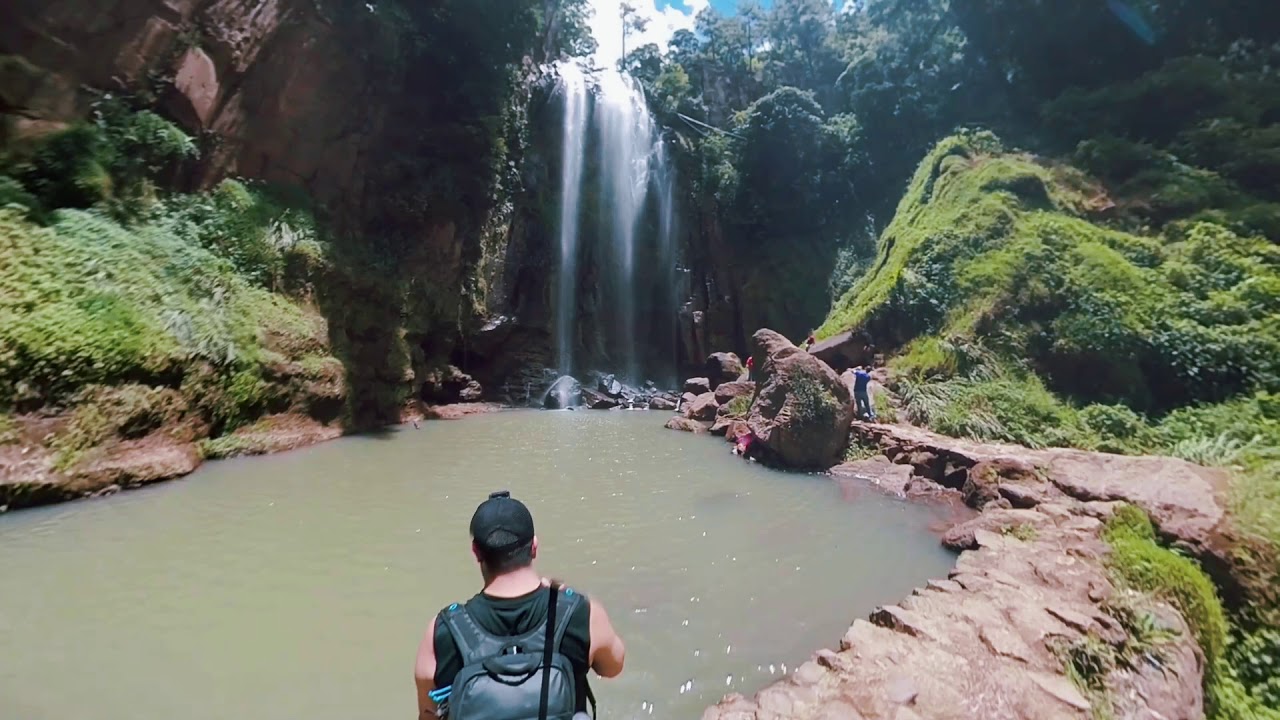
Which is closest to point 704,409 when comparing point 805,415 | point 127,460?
point 805,415

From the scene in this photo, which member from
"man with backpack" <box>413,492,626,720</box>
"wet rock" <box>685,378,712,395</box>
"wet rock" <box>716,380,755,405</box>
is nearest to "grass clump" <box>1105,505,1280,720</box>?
"man with backpack" <box>413,492,626,720</box>

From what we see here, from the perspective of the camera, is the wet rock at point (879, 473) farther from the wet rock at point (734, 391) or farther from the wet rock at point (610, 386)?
the wet rock at point (610, 386)

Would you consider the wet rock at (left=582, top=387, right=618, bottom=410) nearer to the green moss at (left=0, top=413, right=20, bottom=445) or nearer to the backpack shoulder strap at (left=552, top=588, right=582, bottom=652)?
the green moss at (left=0, top=413, right=20, bottom=445)

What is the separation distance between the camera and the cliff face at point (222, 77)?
31.7 feet

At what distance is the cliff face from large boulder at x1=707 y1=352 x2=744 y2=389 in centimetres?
1049

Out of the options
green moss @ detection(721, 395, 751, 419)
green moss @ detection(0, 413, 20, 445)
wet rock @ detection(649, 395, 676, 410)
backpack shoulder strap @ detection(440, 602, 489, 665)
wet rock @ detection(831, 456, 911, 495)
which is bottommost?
wet rock @ detection(649, 395, 676, 410)

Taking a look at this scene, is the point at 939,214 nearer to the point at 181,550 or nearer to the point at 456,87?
the point at 456,87

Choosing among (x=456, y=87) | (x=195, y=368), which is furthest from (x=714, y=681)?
(x=456, y=87)

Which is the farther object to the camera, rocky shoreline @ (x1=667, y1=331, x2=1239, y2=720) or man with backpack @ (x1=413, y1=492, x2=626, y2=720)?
rocky shoreline @ (x1=667, y1=331, x2=1239, y2=720)

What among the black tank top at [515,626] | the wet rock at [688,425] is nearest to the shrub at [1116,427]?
the wet rock at [688,425]

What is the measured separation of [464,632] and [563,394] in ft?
60.4

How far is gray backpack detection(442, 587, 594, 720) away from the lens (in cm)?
138

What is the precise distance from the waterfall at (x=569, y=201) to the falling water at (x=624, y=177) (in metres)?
1.00

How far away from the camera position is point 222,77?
12.3 metres
